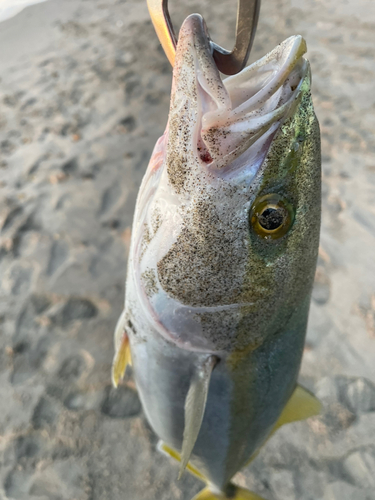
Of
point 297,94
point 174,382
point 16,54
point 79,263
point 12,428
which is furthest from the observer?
point 16,54

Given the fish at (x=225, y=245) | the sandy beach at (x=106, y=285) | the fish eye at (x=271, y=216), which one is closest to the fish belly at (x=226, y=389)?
the fish at (x=225, y=245)

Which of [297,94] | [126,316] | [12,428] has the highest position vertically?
[297,94]

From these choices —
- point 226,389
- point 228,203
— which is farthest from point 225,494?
point 228,203

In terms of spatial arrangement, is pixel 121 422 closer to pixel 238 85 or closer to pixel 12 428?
pixel 12 428

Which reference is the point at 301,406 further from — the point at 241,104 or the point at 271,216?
the point at 241,104

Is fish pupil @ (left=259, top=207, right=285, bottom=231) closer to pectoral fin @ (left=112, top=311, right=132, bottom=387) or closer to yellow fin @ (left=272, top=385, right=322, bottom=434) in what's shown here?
pectoral fin @ (left=112, top=311, right=132, bottom=387)

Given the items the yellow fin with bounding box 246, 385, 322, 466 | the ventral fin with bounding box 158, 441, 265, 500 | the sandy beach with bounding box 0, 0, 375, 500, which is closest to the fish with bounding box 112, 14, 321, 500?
the yellow fin with bounding box 246, 385, 322, 466

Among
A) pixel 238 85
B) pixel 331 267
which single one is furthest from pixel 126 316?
pixel 331 267
